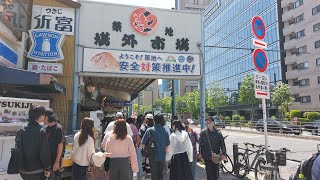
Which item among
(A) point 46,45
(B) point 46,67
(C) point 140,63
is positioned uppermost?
(A) point 46,45

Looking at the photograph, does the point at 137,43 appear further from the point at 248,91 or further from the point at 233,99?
the point at 233,99

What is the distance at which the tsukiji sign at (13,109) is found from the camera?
6.54 meters

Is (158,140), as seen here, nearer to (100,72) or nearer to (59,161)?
(59,161)

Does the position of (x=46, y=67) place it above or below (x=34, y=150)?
above

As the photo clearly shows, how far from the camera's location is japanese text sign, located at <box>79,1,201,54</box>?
9992 mm

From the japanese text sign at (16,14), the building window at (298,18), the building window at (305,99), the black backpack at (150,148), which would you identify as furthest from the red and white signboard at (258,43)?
the building window at (298,18)

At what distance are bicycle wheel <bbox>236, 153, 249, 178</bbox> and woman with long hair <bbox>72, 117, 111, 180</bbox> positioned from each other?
15.5ft

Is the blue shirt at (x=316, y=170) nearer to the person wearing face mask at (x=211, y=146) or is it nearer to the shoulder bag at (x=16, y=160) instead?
the shoulder bag at (x=16, y=160)

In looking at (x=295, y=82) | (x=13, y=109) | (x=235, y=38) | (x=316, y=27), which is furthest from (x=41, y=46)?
(x=235, y=38)

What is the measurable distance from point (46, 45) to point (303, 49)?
148 feet

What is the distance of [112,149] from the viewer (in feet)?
18.2

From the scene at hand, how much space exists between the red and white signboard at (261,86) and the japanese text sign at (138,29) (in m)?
4.46

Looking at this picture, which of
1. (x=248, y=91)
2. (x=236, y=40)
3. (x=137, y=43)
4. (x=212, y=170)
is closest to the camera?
(x=212, y=170)

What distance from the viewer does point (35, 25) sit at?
9.52m
